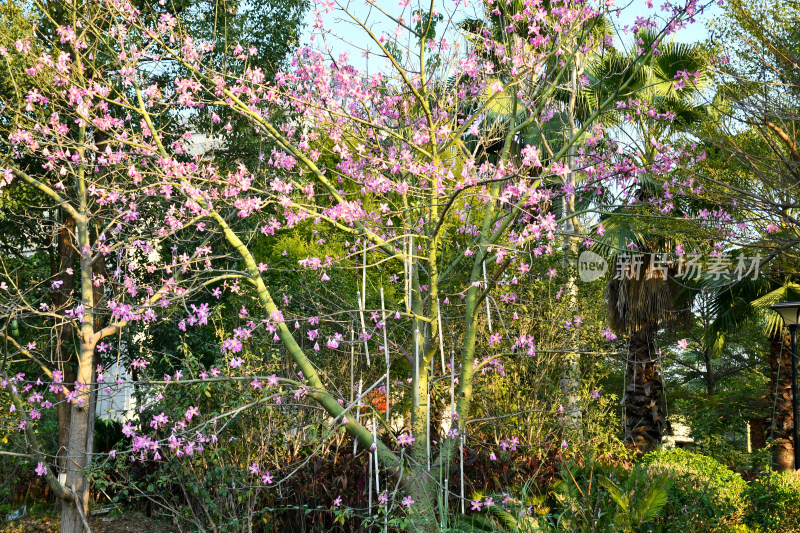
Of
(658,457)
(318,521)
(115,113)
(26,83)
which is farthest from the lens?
(115,113)

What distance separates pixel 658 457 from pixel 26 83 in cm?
951

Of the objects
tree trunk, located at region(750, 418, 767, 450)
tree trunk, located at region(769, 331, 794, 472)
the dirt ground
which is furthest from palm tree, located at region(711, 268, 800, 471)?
the dirt ground

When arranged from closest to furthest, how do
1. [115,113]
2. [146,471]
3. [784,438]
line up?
1. [115,113]
2. [146,471]
3. [784,438]

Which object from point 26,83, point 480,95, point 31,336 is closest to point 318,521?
point 480,95

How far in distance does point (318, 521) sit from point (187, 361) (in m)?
Result: 2.28

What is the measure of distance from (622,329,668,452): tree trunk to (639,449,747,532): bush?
165 inches

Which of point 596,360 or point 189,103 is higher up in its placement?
point 189,103

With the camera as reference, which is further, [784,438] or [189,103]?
[784,438]

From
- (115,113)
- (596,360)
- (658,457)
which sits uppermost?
(115,113)

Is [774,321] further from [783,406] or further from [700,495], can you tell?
[700,495]

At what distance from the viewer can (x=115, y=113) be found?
9898 mm

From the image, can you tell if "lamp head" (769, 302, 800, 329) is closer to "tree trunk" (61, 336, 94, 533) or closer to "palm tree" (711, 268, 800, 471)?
"palm tree" (711, 268, 800, 471)

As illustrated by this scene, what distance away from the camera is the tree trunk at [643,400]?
11930mm

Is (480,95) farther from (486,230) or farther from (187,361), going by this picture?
(187,361)
